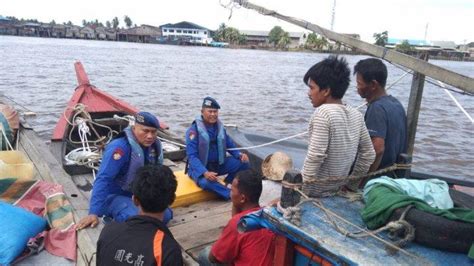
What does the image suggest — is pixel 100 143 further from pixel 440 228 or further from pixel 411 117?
pixel 440 228

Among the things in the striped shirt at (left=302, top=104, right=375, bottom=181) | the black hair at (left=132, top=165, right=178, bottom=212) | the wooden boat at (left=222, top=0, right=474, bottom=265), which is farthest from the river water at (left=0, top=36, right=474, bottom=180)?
the black hair at (left=132, top=165, right=178, bottom=212)

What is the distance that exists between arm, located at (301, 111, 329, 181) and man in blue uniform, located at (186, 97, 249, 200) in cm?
213

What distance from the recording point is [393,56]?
2719 millimetres

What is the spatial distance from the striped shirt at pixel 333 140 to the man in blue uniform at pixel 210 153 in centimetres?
210

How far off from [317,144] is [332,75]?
445mm

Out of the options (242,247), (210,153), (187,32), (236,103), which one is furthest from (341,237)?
(187,32)

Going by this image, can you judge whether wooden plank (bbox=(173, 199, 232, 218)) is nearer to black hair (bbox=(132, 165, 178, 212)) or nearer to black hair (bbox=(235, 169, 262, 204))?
black hair (bbox=(235, 169, 262, 204))

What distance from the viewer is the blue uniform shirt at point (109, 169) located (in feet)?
11.1

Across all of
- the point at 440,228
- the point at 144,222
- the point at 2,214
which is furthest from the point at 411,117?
the point at 2,214

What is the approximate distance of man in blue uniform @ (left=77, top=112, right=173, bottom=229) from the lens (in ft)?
11.2

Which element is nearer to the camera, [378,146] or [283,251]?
[283,251]

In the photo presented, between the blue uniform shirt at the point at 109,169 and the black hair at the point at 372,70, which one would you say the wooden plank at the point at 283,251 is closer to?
the black hair at the point at 372,70

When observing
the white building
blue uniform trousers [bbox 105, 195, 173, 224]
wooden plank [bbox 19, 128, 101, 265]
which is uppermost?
the white building

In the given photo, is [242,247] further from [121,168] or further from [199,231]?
[121,168]
